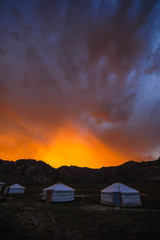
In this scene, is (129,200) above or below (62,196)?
below

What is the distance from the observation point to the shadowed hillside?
176ft

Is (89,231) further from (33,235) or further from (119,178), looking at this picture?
(119,178)

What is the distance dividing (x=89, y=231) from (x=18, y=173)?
58094 millimetres

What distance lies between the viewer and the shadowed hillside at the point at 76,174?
5350 centimetres

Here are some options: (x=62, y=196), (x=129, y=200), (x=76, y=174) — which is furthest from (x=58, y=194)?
(x=76, y=174)

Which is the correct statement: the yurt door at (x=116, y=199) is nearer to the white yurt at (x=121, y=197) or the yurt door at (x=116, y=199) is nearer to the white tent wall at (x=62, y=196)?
the white yurt at (x=121, y=197)

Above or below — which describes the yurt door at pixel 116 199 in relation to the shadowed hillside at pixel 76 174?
below

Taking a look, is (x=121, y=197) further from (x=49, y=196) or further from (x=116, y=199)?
(x=49, y=196)

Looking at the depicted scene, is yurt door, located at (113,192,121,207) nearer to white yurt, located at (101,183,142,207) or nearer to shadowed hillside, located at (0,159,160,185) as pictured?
white yurt, located at (101,183,142,207)

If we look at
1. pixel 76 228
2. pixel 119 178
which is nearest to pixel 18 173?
pixel 119 178

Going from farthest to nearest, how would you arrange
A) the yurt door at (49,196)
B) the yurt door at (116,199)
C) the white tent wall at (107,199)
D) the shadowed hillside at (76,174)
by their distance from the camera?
the shadowed hillside at (76,174), the yurt door at (49,196), the white tent wall at (107,199), the yurt door at (116,199)

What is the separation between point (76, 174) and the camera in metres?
72.4

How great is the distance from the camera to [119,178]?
66.6 m

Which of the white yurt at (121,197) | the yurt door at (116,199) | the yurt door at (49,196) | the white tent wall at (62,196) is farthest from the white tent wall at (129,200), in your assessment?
the yurt door at (49,196)
